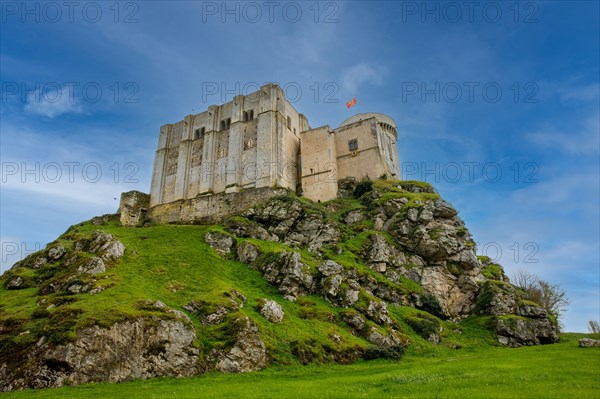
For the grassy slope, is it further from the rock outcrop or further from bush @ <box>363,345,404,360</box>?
the rock outcrop

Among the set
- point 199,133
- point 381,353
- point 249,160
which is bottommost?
point 381,353

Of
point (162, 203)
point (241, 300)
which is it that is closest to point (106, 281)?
Result: point (241, 300)

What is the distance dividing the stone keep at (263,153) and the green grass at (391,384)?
34.1 metres

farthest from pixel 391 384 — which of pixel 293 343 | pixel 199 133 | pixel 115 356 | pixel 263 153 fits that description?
pixel 199 133

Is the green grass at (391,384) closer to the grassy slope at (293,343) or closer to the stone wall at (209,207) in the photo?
the grassy slope at (293,343)

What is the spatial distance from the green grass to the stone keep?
112 ft

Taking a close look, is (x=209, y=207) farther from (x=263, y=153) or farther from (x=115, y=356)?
(x=115, y=356)

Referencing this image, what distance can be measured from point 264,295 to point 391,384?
18708 millimetres

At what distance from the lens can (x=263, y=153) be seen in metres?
56.8

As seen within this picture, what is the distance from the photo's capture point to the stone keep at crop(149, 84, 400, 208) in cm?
5678

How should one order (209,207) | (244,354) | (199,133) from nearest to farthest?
(244,354) < (209,207) < (199,133)

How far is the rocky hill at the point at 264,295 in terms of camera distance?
21.9m

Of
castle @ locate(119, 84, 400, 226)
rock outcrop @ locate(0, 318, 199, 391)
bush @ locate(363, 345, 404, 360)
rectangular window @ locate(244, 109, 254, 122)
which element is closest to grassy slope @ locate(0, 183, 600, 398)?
bush @ locate(363, 345, 404, 360)

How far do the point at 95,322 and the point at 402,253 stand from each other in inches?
1240
